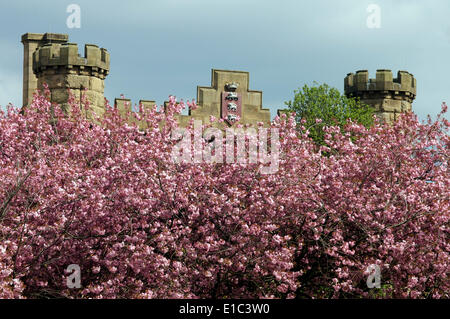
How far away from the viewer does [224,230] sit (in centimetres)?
1301

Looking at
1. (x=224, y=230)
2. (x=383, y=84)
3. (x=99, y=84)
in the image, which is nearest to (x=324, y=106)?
(x=383, y=84)

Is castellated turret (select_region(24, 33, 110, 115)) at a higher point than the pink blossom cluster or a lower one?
higher

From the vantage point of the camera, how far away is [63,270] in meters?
13.4

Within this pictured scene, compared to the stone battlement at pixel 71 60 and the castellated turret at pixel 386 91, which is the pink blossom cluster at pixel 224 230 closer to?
the stone battlement at pixel 71 60

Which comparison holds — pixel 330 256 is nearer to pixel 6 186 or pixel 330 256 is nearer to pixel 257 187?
pixel 257 187

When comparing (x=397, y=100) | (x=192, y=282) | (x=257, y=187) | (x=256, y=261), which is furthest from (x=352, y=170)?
(x=397, y=100)

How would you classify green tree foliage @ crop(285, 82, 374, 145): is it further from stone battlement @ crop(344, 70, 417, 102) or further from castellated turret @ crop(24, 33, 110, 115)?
castellated turret @ crop(24, 33, 110, 115)

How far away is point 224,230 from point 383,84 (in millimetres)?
26367

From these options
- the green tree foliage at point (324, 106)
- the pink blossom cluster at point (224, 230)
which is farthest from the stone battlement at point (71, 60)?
the pink blossom cluster at point (224, 230)

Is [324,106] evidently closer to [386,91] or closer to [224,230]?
[386,91]

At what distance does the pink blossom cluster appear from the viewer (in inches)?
487

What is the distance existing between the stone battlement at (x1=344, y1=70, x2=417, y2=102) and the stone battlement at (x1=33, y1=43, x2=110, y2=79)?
14565 mm

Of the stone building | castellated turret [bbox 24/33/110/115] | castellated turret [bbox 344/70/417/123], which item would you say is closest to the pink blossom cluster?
the stone building

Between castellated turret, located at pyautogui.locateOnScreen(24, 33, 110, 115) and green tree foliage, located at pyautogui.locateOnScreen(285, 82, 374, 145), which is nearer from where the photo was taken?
castellated turret, located at pyautogui.locateOnScreen(24, 33, 110, 115)
